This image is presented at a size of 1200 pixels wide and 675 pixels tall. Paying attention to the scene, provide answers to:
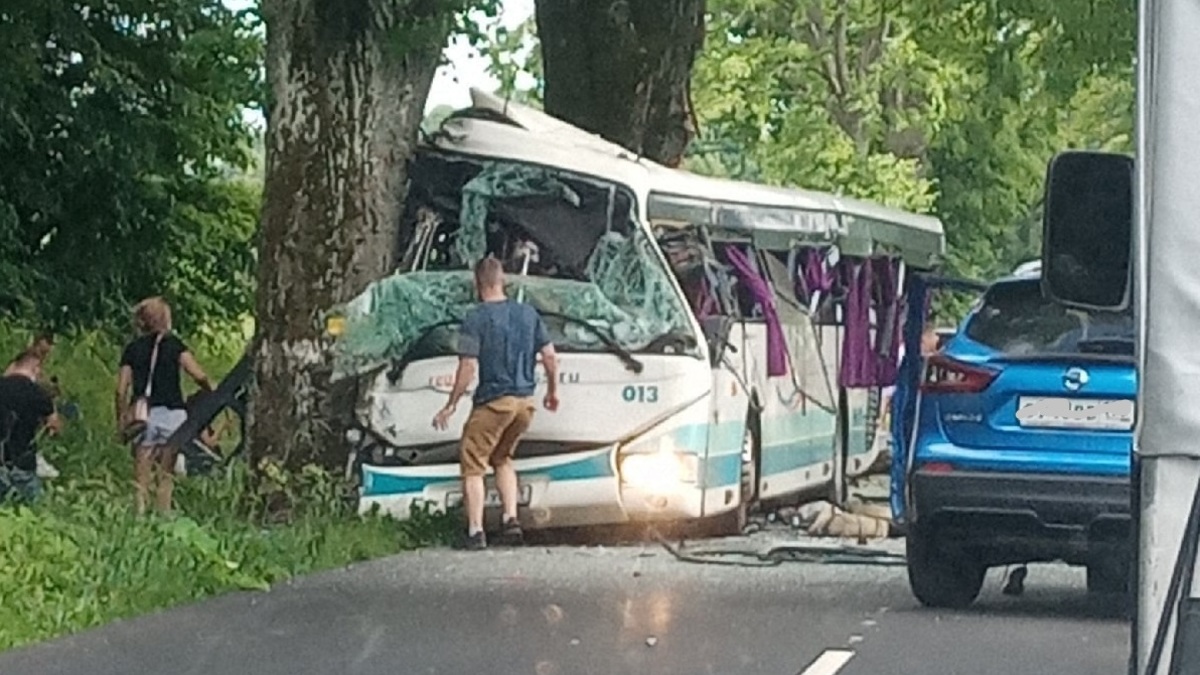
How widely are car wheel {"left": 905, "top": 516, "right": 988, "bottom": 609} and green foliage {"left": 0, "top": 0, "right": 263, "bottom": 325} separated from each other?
7.83 m

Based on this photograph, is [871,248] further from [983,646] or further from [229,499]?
[983,646]

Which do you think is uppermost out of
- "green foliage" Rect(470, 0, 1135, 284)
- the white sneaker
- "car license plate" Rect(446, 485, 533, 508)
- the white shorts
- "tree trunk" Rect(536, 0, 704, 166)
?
"green foliage" Rect(470, 0, 1135, 284)

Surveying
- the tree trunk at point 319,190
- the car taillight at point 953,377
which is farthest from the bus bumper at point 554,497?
the car taillight at point 953,377

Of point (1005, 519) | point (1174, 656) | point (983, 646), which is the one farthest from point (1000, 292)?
point (1174, 656)

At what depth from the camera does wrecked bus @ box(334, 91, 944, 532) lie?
18.8 meters

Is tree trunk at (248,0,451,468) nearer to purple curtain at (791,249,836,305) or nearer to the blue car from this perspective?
purple curtain at (791,249,836,305)

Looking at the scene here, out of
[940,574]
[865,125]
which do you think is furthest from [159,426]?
[865,125]

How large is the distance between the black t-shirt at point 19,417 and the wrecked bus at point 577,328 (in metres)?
2.51

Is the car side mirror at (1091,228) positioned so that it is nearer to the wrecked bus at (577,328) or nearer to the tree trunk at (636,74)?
the wrecked bus at (577,328)

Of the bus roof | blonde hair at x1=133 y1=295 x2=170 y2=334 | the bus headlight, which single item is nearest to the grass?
blonde hair at x1=133 y1=295 x2=170 y2=334

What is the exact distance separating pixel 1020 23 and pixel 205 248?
788 centimetres

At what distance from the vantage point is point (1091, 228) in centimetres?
503

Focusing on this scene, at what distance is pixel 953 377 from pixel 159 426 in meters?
6.40

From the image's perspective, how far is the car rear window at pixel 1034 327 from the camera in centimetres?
1432
